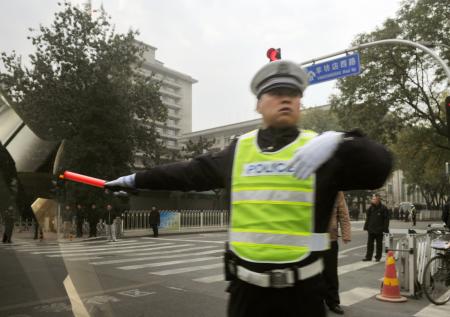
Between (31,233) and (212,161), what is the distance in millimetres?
878

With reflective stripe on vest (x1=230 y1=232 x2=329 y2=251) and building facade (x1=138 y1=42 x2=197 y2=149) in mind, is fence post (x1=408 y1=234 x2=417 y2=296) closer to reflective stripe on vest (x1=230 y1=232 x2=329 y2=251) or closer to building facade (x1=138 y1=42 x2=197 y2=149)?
reflective stripe on vest (x1=230 y1=232 x2=329 y2=251)

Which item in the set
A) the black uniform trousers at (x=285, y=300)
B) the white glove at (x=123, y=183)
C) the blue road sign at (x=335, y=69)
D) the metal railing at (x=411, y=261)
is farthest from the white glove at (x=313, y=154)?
the blue road sign at (x=335, y=69)

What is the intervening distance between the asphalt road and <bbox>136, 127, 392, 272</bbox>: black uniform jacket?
1.65 feet

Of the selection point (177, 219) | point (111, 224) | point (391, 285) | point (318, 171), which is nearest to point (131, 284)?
point (391, 285)

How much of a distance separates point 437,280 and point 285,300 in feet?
20.9

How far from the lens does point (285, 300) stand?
177 centimetres

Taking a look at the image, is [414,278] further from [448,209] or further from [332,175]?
[332,175]

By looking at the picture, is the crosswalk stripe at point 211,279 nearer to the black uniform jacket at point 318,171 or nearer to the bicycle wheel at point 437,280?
the bicycle wheel at point 437,280

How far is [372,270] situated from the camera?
10.5 metres

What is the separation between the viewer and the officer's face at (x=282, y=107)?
195 centimetres

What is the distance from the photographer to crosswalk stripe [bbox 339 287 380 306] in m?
6.96

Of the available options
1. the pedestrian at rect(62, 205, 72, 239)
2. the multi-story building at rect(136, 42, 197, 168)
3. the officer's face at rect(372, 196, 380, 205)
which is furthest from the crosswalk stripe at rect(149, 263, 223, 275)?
the multi-story building at rect(136, 42, 197, 168)

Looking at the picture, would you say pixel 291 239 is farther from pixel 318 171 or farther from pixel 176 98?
pixel 176 98

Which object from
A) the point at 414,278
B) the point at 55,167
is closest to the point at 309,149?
the point at 55,167
